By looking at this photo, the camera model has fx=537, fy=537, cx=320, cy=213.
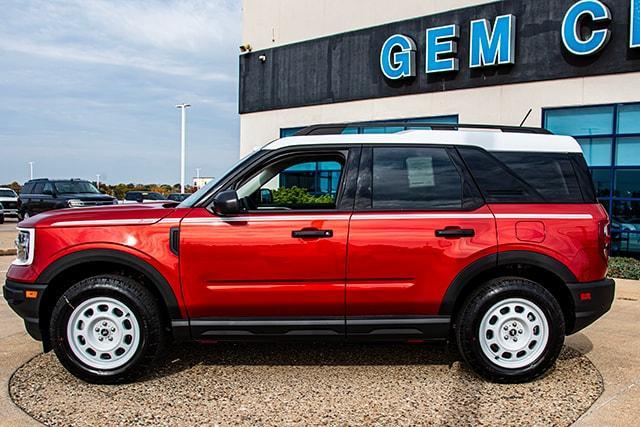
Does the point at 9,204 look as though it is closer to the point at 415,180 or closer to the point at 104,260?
the point at 104,260

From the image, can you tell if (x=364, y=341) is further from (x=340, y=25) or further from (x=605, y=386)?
(x=340, y=25)

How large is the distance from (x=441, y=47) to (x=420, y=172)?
1075cm

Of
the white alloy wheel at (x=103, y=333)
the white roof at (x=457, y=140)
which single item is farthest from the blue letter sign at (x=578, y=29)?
the white alloy wheel at (x=103, y=333)

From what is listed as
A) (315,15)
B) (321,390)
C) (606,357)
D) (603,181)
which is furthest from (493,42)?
(321,390)

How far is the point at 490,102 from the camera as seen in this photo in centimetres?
1341

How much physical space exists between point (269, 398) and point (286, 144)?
1.89 meters

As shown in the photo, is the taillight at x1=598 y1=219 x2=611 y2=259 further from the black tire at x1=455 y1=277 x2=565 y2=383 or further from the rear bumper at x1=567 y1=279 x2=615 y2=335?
the black tire at x1=455 y1=277 x2=565 y2=383

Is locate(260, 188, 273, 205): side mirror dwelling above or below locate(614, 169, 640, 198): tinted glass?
below

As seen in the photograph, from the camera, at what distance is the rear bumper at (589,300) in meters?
4.08

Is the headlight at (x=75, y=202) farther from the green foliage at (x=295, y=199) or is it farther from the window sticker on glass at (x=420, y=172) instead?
the window sticker on glass at (x=420, y=172)

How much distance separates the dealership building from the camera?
11766 millimetres

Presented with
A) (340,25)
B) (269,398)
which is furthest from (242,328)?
(340,25)

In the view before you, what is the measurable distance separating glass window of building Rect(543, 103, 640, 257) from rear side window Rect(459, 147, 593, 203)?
8.92 m

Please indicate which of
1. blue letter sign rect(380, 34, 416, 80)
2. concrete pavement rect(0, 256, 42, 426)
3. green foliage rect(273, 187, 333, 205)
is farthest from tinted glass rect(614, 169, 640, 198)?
concrete pavement rect(0, 256, 42, 426)
